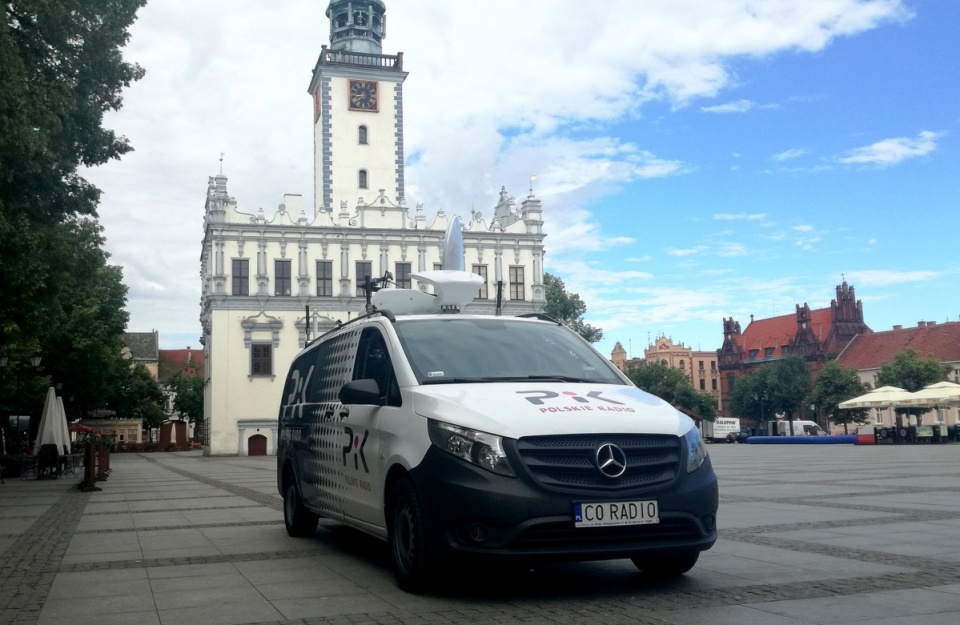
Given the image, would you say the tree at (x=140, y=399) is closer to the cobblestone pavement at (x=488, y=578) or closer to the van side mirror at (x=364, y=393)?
the cobblestone pavement at (x=488, y=578)

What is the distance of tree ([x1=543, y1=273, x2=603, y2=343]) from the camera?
88625 mm

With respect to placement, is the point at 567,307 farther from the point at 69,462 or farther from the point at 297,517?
the point at 297,517

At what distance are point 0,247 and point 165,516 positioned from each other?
6.14m

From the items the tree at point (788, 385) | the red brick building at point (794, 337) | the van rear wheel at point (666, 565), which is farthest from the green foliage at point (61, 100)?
the red brick building at point (794, 337)

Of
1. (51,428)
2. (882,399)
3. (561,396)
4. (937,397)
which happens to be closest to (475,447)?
(561,396)

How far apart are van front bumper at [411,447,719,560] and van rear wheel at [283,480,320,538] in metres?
3.94

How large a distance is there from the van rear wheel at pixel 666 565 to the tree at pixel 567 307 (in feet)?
265

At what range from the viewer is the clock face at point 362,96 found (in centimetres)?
6562

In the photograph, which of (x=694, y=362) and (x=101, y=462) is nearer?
(x=101, y=462)

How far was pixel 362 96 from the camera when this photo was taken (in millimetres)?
65875

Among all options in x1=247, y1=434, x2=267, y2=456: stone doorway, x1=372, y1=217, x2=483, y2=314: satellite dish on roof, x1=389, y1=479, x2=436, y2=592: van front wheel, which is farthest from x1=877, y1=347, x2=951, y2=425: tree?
x1=389, y1=479, x2=436, y2=592: van front wheel

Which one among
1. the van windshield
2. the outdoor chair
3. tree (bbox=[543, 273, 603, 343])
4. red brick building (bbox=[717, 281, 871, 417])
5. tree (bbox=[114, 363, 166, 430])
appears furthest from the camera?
red brick building (bbox=[717, 281, 871, 417])

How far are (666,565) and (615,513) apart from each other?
3.78 ft

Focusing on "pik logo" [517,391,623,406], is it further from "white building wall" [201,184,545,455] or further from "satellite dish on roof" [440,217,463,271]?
"white building wall" [201,184,545,455]
